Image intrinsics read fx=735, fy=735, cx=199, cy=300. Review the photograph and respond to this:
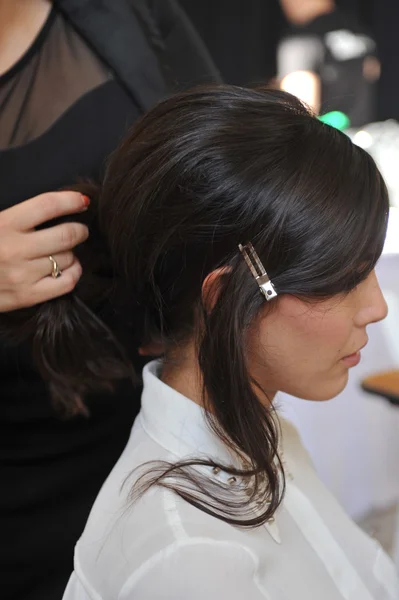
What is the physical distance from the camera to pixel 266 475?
0.80 meters

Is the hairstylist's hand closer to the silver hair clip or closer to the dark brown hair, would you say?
the dark brown hair

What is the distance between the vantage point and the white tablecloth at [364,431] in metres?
1.73

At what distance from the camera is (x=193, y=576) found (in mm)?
661

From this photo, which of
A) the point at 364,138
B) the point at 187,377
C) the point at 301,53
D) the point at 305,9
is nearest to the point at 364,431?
the point at 187,377

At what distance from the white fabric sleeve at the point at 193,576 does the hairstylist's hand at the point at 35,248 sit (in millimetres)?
335

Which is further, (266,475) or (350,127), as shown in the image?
(350,127)

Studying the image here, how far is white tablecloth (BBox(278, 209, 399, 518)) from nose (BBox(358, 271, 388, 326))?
0.88 meters

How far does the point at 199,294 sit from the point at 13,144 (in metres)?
0.38

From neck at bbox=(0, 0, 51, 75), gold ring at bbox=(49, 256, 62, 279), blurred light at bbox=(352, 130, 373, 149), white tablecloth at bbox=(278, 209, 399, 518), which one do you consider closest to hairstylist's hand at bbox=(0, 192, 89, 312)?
gold ring at bbox=(49, 256, 62, 279)

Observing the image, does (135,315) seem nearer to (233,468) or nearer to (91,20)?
(233,468)

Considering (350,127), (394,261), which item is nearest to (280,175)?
(394,261)

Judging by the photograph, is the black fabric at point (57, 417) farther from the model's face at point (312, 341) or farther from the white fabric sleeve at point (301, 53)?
the white fabric sleeve at point (301, 53)

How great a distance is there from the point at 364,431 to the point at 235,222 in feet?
3.86

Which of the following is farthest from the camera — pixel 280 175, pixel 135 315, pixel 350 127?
pixel 350 127
